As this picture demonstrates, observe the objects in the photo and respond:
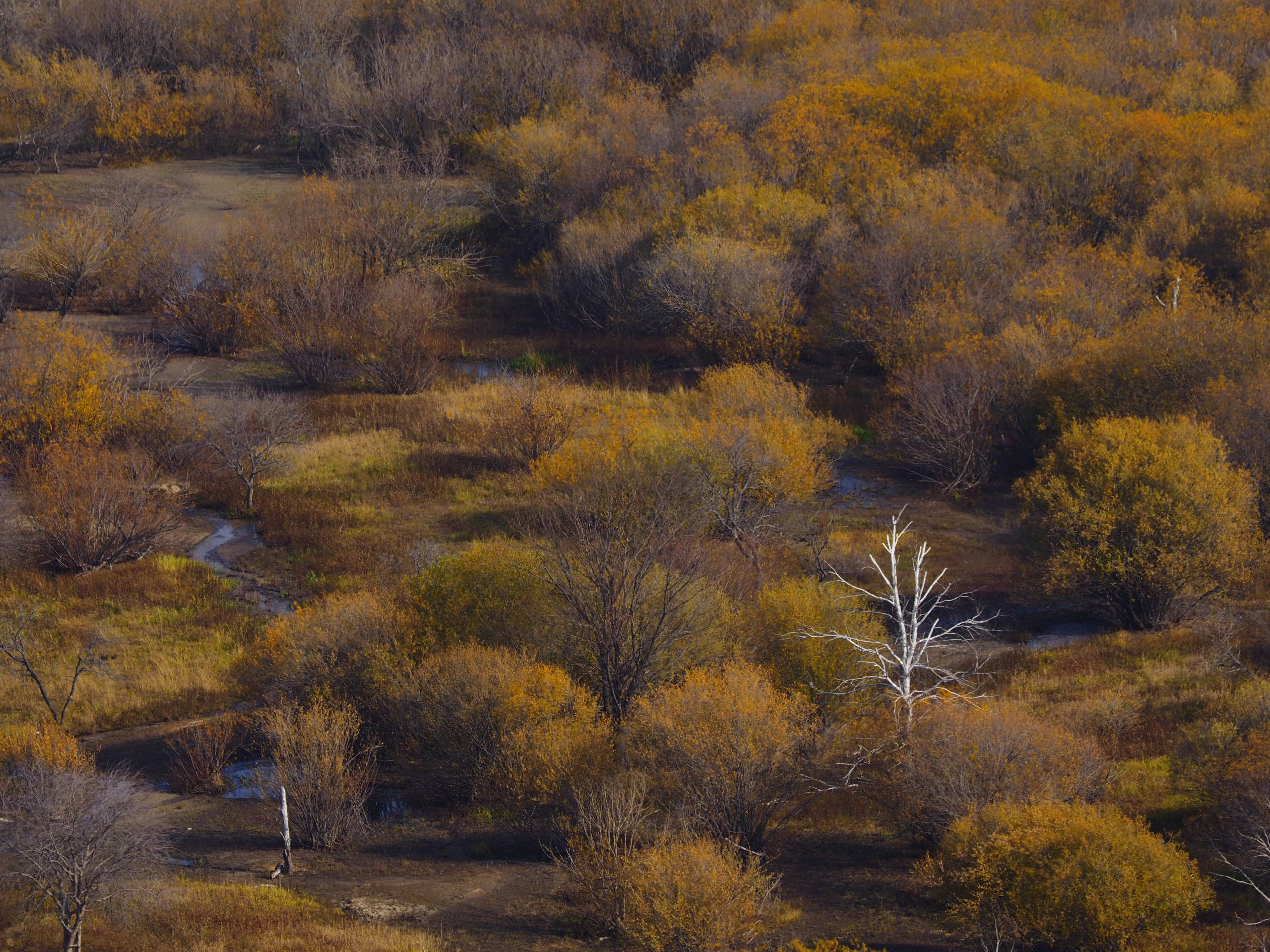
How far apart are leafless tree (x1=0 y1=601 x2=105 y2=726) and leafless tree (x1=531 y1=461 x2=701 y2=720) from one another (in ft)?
31.6

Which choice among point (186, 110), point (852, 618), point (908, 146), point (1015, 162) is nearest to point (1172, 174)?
point (1015, 162)

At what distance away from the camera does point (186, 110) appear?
66000 millimetres

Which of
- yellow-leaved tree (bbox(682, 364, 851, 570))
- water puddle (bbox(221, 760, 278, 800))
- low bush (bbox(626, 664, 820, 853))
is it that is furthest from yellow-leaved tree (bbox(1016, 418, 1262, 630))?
water puddle (bbox(221, 760, 278, 800))

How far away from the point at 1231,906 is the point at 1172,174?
114 feet

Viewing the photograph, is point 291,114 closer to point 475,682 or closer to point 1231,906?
point 475,682

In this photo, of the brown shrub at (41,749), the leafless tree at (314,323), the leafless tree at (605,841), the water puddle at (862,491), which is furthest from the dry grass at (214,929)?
the leafless tree at (314,323)

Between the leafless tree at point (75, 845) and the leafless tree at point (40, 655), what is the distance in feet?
25.1

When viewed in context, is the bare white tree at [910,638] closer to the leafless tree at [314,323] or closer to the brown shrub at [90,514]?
the brown shrub at [90,514]

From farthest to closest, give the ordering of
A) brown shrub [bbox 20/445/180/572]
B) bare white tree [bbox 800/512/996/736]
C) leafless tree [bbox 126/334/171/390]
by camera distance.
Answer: leafless tree [bbox 126/334/171/390] → brown shrub [bbox 20/445/180/572] → bare white tree [bbox 800/512/996/736]

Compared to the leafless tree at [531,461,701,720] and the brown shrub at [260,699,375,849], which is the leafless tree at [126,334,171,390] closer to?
the leafless tree at [531,461,701,720]

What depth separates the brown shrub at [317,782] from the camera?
19.5 m

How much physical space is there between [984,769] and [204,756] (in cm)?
1314

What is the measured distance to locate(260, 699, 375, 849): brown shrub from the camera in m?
19.5

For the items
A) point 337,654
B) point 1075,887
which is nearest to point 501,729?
point 337,654
